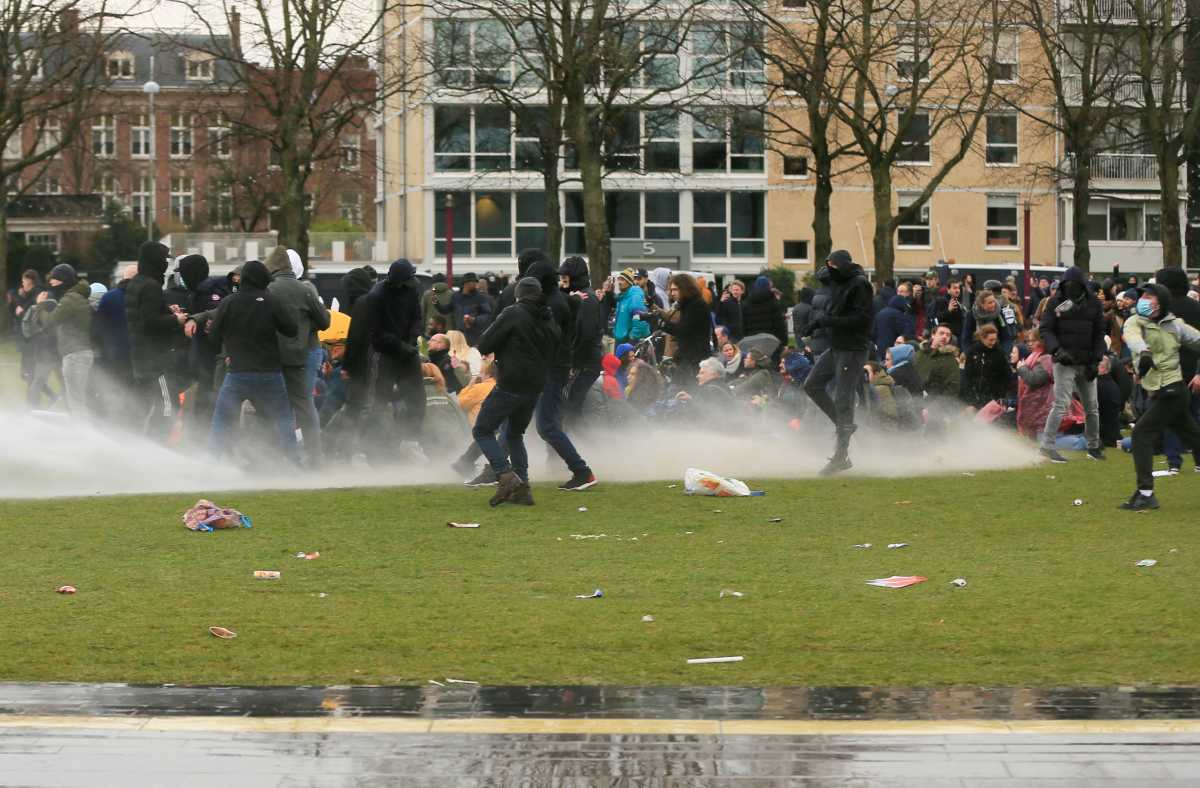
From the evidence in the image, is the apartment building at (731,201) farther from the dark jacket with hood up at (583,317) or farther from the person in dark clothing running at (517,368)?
the person in dark clothing running at (517,368)

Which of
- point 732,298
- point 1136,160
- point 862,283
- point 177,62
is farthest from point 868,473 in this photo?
point 1136,160

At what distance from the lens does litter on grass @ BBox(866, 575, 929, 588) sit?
1010cm

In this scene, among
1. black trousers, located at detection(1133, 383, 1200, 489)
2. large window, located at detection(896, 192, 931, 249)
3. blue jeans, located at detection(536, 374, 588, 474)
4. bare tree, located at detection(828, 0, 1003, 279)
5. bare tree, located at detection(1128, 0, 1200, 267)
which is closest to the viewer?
black trousers, located at detection(1133, 383, 1200, 489)

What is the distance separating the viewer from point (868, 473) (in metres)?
16.3

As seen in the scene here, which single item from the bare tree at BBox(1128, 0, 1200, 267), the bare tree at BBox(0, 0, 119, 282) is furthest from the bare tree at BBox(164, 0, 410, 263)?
the bare tree at BBox(1128, 0, 1200, 267)

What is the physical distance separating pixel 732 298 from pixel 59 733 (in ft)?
59.7

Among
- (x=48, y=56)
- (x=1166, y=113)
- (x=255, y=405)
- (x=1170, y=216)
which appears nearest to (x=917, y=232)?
(x=1166, y=113)

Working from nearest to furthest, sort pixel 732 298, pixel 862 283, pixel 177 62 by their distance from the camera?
pixel 862 283, pixel 732 298, pixel 177 62

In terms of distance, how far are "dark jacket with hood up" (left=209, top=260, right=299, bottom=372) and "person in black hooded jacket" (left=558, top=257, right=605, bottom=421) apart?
250 centimetres

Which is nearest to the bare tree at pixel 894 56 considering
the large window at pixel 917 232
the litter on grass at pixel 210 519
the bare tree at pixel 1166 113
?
the bare tree at pixel 1166 113

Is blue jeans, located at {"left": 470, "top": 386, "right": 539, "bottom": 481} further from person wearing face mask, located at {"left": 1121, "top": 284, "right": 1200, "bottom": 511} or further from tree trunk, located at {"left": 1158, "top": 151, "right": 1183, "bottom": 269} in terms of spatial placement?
tree trunk, located at {"left": 1158, "top": 151, "right": 1183, "bottom": 269}

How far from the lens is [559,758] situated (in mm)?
6379

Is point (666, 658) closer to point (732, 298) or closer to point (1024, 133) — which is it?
point (732, 298)

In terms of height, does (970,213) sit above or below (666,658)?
above
